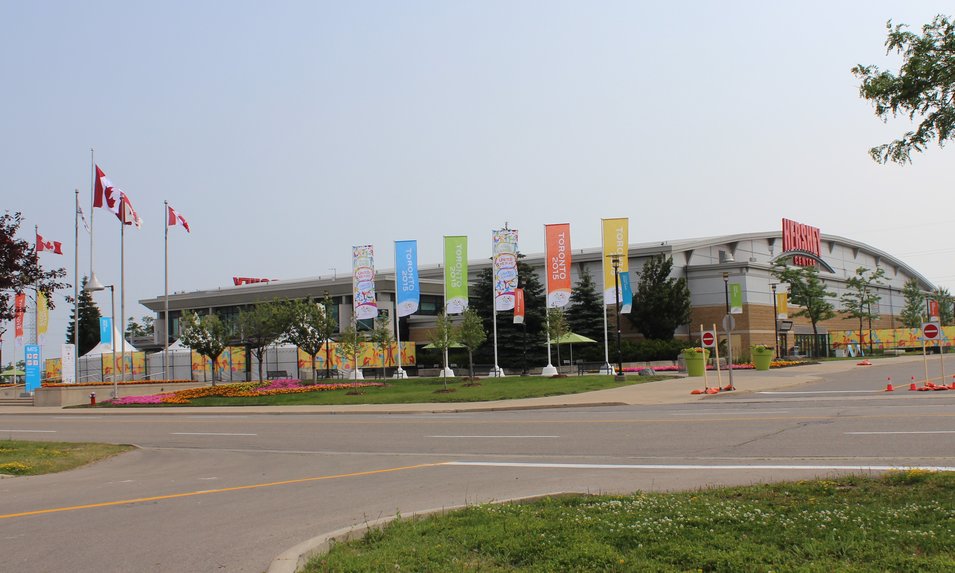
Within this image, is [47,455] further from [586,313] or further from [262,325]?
[586,313]

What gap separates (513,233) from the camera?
4594cm

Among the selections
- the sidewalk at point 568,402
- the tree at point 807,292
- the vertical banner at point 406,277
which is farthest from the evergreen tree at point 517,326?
the sidewalk at point 568,402

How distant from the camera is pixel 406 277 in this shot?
4781 cm

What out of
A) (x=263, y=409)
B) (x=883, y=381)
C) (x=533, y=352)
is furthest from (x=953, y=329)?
(x=263, y=409)

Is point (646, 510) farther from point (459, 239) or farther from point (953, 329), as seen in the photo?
point (953, 329)

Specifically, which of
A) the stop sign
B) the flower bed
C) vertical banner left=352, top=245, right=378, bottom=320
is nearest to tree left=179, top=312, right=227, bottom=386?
the flower bed

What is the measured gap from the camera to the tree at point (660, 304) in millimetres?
59531

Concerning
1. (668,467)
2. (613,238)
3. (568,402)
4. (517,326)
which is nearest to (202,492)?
(668,467)

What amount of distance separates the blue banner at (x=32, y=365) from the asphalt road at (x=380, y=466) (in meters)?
24.4

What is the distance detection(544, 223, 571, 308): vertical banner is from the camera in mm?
46031

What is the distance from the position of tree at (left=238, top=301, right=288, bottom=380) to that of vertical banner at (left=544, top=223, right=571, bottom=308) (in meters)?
14.3

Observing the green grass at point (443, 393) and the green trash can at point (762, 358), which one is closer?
the green grass at point (443, 393)

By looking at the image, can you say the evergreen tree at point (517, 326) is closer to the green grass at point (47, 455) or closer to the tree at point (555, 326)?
the tree at point (555, 326)

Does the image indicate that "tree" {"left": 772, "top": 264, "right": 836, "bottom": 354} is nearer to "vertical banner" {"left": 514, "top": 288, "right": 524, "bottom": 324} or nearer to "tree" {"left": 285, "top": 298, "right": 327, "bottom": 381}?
"vertical banner" {"left": 514, "top": 288, "right": 524, "bottom": 324}
